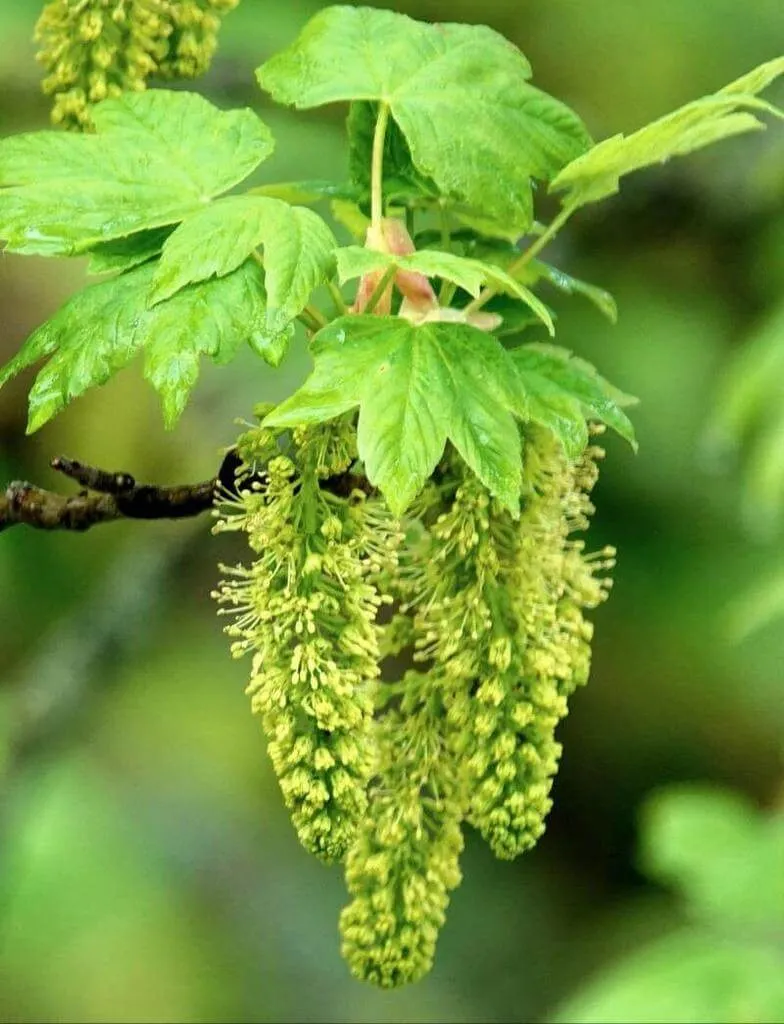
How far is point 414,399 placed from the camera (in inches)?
27.1

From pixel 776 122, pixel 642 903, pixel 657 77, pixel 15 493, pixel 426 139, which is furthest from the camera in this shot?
pixel 642 903

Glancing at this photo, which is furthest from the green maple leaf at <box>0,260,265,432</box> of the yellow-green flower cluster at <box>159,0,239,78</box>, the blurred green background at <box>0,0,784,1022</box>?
the blurred green background at <box>0,0,784,1022</box>

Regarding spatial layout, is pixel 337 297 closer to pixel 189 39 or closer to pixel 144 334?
pixel 144 334

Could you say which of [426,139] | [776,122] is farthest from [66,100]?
[776,122]

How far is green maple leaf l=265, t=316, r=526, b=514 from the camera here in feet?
2.19

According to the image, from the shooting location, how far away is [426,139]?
2.55 feet

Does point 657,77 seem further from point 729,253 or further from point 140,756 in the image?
point 140,756

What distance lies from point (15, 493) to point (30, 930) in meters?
0.78

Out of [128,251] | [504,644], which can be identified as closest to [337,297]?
[128,251]

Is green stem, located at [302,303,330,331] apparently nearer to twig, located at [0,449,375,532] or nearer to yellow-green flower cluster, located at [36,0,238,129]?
twig, located at [0,449,375,532]

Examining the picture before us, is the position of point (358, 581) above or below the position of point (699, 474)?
above

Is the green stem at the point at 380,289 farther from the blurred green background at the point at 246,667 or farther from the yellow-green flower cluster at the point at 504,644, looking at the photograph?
the blurred green background at the point at 246,667

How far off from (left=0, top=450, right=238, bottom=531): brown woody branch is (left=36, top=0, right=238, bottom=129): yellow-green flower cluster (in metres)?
0.26

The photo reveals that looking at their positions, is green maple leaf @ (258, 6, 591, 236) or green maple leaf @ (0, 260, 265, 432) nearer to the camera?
green maple leaf @ (0, 260, 265, 432)
